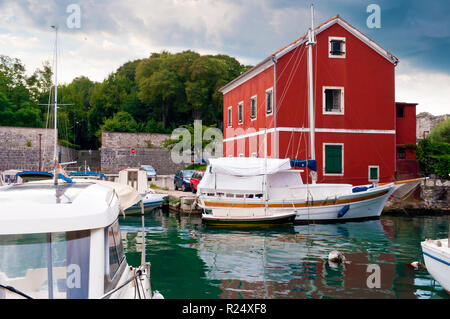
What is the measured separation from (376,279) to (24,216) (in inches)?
349

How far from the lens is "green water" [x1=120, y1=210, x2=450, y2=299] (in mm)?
9406

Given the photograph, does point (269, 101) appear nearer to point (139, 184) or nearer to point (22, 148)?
point (139, 184)

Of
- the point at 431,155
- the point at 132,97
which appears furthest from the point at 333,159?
the point at 132,97

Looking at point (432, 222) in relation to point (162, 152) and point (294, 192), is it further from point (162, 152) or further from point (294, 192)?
point (162, 152)

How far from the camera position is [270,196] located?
2017 centimetres

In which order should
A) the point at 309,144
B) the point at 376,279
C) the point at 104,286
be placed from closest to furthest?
the point at 104,286
the point at 376,279
the point at 309,144

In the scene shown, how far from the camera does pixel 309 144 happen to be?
24.3 m

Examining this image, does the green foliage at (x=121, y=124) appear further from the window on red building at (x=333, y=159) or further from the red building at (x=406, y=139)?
the red building at (x=406, y=139)

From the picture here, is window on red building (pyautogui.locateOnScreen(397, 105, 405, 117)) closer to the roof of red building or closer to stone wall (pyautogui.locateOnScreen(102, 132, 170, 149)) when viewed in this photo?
the roof of red building

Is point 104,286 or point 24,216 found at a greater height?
point 24,216

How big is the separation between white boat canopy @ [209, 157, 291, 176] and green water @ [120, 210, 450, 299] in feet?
8.85

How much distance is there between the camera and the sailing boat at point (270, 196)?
63.2ft
